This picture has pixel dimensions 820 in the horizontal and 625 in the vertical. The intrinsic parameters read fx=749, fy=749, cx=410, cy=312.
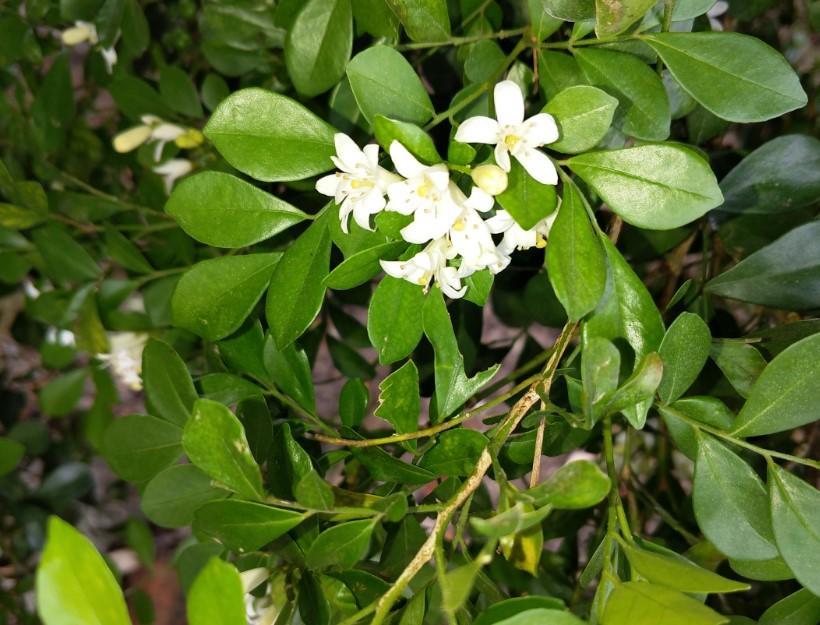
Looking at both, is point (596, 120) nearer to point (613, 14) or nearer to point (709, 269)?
point (613, 14)

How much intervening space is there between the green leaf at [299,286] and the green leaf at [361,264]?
3cm

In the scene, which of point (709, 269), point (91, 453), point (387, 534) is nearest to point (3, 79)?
point (91, 453)

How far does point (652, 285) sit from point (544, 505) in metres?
0.56

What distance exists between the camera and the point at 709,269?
3.20 feet

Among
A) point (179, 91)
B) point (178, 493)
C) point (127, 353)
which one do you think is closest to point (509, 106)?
point (178, 493)

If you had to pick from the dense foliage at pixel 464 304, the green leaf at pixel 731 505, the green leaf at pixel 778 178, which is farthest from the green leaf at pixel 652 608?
the green leaf at pixel 778 178

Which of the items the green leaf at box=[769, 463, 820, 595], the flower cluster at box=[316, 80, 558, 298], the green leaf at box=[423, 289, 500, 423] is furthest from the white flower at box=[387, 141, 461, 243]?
the green leaf at box=[769, 463, 820, 595]

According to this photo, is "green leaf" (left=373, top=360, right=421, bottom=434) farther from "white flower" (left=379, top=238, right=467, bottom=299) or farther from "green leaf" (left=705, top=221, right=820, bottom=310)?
"green leaf" (left=705, top=221, right=820, bottom=310)

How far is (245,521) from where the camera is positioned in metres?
0.58

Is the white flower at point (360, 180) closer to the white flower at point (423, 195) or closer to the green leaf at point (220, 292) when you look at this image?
the white flower at point (423, 195)

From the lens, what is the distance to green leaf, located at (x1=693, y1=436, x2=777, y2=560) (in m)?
0.58

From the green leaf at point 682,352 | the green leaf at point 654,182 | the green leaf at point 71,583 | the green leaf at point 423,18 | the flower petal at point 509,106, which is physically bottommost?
the green leaf at point 682,352

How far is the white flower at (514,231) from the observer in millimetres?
564

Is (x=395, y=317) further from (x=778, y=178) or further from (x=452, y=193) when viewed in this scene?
(x=778, y=178)
